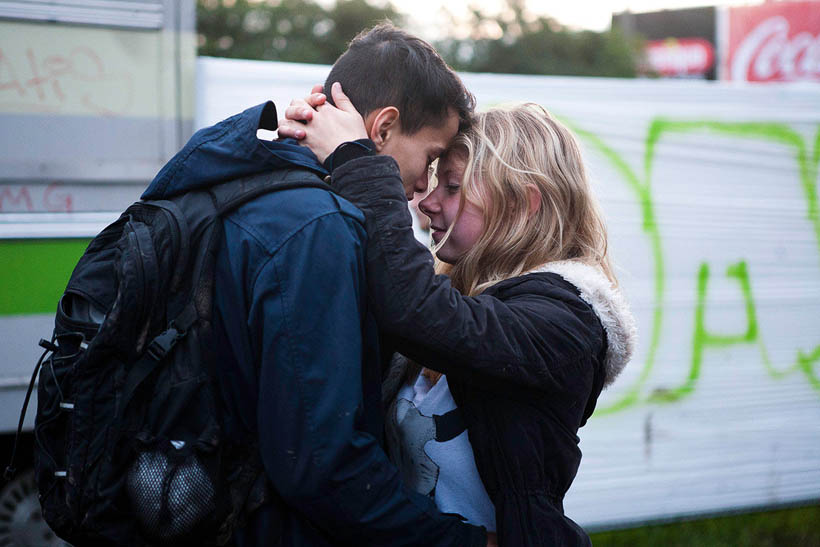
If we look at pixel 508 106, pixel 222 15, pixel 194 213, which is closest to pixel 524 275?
pixel 508 106

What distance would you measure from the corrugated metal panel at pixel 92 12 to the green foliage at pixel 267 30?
1151cm

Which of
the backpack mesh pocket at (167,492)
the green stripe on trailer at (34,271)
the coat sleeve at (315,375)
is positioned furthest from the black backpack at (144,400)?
the green stripe on trailer at (34,271)

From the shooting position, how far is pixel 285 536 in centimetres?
151

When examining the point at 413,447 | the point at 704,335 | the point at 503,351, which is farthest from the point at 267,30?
the point at 503,351

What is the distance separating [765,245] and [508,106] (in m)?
2.97

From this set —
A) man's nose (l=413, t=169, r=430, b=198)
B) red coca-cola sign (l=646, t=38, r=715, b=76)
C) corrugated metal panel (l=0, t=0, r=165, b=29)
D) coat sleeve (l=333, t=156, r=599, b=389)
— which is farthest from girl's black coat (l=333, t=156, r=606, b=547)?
red coca-cola sign (l=646, t=38, r=715, b=76)

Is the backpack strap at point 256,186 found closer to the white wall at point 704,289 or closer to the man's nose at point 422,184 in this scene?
the man's nose at point 422,184

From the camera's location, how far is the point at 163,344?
4.53 ft

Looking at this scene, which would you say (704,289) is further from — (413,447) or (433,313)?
(433,313)

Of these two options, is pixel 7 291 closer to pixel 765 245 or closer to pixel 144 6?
pixel 144 6

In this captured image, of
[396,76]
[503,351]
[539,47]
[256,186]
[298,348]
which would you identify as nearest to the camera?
[298,348]

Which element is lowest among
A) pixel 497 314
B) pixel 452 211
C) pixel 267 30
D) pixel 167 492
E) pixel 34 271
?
pixel 34 271

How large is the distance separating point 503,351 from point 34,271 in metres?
2.31

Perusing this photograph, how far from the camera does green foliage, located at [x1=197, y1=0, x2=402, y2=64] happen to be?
49.2ft
